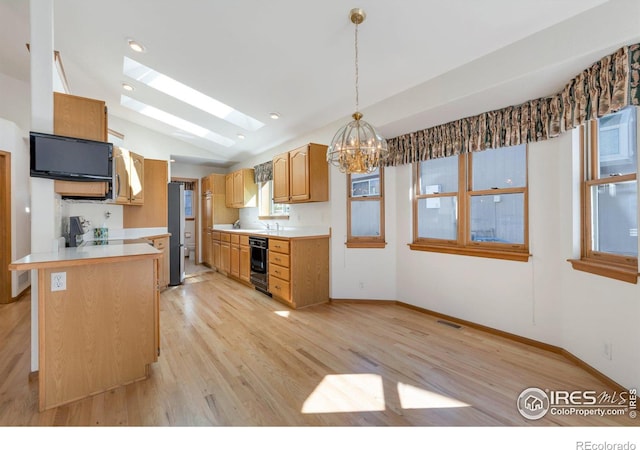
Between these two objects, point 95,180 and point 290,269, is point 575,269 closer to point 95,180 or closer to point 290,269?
point 290,269

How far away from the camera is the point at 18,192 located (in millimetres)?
A: 4191

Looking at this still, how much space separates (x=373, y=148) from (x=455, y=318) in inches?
93.6

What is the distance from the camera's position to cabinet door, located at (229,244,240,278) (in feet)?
17.3

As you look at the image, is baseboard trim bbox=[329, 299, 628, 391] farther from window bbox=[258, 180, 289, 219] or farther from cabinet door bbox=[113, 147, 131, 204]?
cabinet door bbox=[113, 147, 131, 204]

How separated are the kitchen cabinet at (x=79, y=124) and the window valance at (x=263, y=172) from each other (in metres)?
3.21

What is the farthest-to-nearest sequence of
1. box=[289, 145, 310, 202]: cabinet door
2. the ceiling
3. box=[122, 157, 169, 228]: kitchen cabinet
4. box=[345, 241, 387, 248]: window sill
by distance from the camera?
1. box=[122, 157, 169, 228]: kitchen cabinet
2. box=[289, 145, 310, 202]: cabinet door
3. box=[345, 241, 387, 248]: window sill
4. the ceiling

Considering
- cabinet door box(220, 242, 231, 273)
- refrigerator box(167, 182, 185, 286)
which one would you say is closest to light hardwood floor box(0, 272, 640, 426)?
refrigerator box(167, 182, 185, 286)

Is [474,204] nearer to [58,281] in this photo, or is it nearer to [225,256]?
[58,281]

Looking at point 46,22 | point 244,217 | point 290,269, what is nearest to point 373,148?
point 290,269

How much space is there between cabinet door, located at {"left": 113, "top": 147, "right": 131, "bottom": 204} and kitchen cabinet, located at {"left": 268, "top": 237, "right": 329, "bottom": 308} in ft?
7.25

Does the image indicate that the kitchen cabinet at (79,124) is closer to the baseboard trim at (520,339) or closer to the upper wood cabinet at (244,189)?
the baseboard trim at (520,339)

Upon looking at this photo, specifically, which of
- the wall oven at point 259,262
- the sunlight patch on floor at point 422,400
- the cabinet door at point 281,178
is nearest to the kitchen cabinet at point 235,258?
the wall oven at point 259,262

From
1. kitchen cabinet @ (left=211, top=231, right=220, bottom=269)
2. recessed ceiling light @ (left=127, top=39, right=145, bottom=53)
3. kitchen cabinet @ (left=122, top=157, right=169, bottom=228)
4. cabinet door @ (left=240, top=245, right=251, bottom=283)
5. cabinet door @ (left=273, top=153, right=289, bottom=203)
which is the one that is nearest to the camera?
recessed ceiling light @ (left=127, top=39, right=145, bottom=53)
